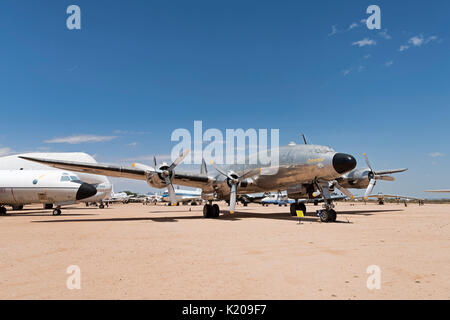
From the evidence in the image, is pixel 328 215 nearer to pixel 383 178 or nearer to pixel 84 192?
pixel 383 178

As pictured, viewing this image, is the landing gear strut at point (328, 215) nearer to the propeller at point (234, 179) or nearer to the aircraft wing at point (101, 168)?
the propeller at point (234, 179)

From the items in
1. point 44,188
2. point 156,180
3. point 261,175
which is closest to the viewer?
point 156,180

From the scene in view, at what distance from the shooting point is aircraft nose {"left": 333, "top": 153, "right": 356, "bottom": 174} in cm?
1627

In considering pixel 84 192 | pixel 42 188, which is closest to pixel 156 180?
pixel 84 192

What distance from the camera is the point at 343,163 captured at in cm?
1630

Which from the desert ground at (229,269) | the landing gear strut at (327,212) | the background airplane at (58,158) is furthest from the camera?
the background airplane at (58,158)

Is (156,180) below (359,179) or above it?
above

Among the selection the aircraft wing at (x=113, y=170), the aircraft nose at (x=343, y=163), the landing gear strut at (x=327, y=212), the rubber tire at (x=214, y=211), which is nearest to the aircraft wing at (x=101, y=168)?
the aircraft wing at (x=113, y=170)

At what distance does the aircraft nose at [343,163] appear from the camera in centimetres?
1627

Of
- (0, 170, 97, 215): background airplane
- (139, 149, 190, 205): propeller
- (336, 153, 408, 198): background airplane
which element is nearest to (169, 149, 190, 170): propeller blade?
(139, 149, 190, 205): propeller

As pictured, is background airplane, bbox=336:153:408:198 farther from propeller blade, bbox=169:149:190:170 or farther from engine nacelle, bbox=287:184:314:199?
propeller blade, bbox=169:149:190:170
